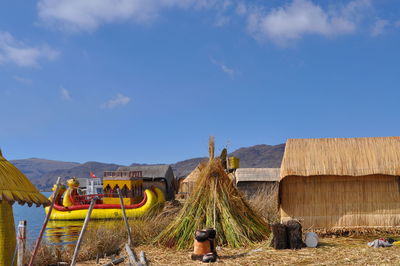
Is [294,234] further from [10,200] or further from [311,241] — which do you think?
[10,200]

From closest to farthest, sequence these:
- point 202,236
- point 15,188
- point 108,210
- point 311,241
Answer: point 15,188 → point 202,236 → point 311,241 → point 108,210

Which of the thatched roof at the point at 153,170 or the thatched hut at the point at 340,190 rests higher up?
the thatched roof at the point at 153,170

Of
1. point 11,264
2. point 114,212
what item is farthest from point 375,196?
point 114,212

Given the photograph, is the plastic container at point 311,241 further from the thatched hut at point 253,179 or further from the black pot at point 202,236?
the thatched hut at point 253,179

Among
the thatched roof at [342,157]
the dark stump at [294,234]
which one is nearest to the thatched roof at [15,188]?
the dark stump at [294,234]

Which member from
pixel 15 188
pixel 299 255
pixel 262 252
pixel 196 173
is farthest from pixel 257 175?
pixel 15 188

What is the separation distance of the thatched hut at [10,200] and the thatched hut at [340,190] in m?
6.99

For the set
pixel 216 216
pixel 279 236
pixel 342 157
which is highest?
pixel 342 157

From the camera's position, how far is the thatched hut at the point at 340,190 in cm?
1113

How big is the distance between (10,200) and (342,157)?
27.7 feet

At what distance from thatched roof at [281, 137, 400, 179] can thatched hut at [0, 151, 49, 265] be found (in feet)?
22.9

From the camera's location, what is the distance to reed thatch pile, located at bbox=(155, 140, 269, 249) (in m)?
10.2

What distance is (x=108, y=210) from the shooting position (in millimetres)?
28844

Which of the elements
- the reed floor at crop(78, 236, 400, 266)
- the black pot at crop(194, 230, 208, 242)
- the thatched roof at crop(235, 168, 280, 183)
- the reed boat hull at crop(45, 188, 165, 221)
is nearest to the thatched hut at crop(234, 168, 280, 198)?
the thatched roof at crop(235, 168, 280, 183)
